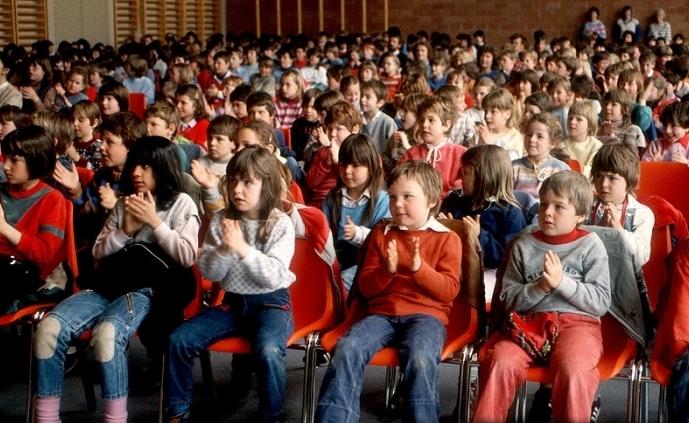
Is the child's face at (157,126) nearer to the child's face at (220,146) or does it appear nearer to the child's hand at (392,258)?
the child's face at (220,146)

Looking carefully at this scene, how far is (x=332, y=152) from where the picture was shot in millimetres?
5625

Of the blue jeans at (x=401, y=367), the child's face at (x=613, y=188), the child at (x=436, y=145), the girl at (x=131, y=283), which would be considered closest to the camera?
the blue jeans at (x=401, y=367)

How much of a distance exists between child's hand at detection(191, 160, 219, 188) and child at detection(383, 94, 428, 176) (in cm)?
156

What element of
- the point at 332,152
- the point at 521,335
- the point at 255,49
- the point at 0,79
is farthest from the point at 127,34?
the point at 521,335

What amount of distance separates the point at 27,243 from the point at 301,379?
1.29 m

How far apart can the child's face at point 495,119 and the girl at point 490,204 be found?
2.28m

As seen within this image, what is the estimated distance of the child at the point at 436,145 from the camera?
5.70m

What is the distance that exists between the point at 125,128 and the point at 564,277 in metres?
2.50

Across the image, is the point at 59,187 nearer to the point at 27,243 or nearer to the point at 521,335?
the point at 27,243

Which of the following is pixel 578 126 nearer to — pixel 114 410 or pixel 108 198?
pixel 108 198

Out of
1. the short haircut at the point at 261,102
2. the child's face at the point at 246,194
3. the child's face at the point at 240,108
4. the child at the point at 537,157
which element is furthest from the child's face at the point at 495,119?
the child's face at the point at 246,194

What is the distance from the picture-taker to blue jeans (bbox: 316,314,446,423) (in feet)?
11.3

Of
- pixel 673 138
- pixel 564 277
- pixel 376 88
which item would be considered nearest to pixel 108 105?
pixel 376 88

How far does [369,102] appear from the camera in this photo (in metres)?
7.41
